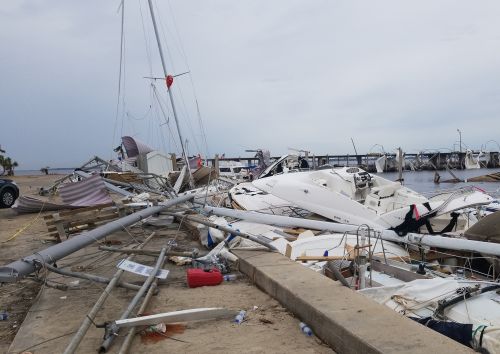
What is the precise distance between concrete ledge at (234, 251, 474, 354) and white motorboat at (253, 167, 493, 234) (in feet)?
14.4

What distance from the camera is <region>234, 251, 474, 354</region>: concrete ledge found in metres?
3.24

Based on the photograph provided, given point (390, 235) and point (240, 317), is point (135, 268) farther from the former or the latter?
point (390, 235)

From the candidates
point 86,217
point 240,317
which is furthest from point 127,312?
point 86,217

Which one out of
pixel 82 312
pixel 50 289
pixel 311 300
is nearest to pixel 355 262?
pixel 311 300

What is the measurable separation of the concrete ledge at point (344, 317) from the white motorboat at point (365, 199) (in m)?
4.38

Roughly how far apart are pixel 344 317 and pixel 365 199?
908cm

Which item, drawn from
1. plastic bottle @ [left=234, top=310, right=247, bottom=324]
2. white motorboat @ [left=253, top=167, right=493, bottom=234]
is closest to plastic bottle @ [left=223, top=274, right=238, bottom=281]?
plastic bottle @ [left=234, top=310, right=247, bottom=324]

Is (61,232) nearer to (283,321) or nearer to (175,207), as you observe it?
(175,207)

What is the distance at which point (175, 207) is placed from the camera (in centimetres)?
1106

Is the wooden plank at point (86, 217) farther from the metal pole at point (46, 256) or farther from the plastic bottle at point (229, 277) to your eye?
the plastic bottle at point (229, 277)

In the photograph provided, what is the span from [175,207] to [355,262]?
19.6 feet

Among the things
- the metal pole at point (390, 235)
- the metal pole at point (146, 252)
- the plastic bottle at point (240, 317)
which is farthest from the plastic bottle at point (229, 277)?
the metal pole at point (390, 235)

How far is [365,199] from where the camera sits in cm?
1246

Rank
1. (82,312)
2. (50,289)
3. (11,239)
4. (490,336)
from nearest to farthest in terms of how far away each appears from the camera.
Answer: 1. (490,336)
2. (82,312)
3. (50,289)
4. (11,239)
